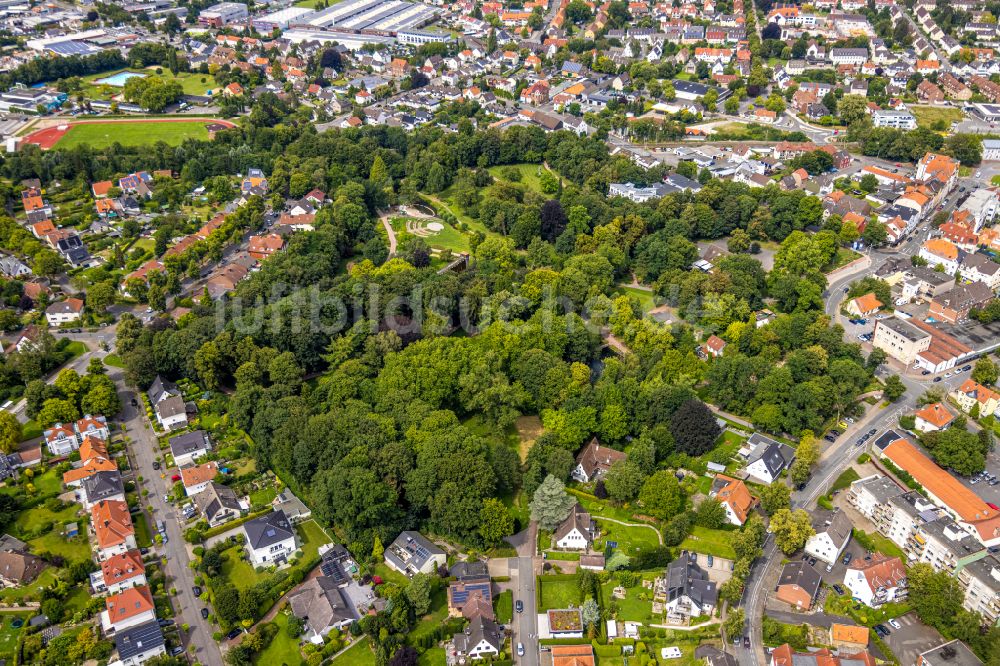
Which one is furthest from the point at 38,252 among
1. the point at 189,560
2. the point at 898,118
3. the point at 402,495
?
the point at 898,118

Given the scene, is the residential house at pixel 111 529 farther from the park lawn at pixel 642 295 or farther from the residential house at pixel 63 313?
the park lawn at pixel 642 295

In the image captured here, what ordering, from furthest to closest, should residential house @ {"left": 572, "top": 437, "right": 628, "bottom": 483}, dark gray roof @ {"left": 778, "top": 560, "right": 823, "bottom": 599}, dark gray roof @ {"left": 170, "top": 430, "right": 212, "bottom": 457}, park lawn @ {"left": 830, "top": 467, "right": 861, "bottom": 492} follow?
dark gray roof @ {"left": 170, "top": 430, "right": 212, "bottom": 457}, residential house @ {"left": 572, "top": 437, "right": 628, "bottom": 483}, park lawn @ {"left": 830, "top": 467, "right": 861, "bottom": 492}, dark gray roof @ {"left": 778, "top": 560, "right": 823, "bottom": 599}

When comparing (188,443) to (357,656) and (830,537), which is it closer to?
(357,656)

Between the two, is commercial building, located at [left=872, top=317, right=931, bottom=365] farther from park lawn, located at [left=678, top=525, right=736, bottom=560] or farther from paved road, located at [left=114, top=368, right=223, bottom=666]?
paved road, located at [left=114, top=368, right=223, bottom=666]

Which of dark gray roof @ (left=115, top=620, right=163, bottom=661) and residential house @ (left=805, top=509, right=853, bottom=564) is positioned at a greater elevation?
residential house @ (left=805, top=509, right=853, bottom=564)

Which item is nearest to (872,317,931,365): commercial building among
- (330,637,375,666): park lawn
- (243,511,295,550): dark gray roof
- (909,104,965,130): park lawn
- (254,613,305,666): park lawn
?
(330,637,375,666): park lawn

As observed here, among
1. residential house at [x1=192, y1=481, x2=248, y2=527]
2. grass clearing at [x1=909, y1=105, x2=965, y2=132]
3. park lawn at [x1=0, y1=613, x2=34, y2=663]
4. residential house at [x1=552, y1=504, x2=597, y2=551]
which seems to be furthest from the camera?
grass clearing at [x1=909, y1=105, x2=965, y2=132]

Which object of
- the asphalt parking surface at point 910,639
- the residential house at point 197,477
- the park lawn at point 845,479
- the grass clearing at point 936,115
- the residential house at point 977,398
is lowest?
the asphalt parking surface at point 910,639

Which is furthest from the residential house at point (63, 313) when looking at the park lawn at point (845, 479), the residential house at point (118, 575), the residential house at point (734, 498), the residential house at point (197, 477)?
the park lawn at point (845, 479)
